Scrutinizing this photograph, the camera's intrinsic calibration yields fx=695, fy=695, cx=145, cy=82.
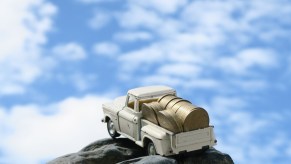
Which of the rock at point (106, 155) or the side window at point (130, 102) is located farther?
the side window at point (130, 102)

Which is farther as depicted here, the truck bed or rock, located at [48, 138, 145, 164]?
rock, located at [48, 138, 145, 164]

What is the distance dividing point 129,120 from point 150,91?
1292 millimetres

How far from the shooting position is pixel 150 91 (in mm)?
24172

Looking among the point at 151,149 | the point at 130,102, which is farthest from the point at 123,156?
the point at 130,102

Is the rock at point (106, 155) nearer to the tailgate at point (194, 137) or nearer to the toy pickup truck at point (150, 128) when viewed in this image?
the toy pickup truck at point (150, 128)

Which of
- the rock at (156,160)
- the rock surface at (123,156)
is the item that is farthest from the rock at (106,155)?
the rock at (156,160)

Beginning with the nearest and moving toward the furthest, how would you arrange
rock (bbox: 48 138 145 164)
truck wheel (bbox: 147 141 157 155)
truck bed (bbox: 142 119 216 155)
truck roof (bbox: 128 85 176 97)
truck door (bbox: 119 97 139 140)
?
truck bed (bbox: 142 119 216 155)
truck wheel (bbox: 147 141 157 155)
rock (bbox: 48 138 145 164)
truck door (bbox: 119 97 139 140)
truck roof (bbox: 128 85 176 97)

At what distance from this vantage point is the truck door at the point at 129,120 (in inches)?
925

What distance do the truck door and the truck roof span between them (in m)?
0.27

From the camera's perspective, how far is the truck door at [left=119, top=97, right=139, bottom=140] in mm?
23500

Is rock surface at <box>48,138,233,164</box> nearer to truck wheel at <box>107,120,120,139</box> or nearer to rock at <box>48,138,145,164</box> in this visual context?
rock at <box>48,138,145,164</box>

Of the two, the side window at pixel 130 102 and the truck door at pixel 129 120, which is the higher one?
the side window at pixel 130 102

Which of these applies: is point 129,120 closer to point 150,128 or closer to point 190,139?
point 150,128

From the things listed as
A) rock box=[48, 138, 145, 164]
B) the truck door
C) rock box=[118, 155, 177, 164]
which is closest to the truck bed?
rock box=[118, 155, 177, 164]
